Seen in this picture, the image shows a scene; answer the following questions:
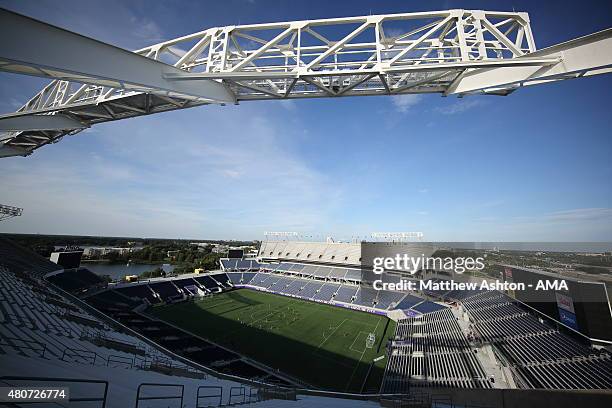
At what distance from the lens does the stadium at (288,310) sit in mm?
5945

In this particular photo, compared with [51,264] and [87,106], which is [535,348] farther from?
[51,264]

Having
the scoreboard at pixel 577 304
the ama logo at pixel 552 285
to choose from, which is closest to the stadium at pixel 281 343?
the scoreboard at pixel 577 304

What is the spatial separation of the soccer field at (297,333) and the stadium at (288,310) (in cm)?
21

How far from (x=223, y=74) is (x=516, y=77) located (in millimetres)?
7623

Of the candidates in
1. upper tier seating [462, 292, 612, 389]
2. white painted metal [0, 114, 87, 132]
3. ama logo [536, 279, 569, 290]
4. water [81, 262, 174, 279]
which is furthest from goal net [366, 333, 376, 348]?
water [81, 262, 174, 279]

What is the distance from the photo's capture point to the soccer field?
19.4 m

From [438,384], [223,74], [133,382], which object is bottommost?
A: [438,384]

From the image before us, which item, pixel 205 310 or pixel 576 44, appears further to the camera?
pixel 205 310

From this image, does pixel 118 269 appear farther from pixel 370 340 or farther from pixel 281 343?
pixel 370 340

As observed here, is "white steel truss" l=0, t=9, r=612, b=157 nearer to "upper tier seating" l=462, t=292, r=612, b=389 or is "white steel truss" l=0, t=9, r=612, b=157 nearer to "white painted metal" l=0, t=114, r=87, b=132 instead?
"white painted metal" l=0, t=114, r=87, b=132

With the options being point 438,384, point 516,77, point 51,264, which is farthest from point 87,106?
point 51,264

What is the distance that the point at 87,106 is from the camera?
8.26m

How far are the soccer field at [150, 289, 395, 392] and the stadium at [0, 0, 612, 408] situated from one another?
0.21 m

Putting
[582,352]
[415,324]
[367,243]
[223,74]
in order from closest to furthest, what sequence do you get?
[223,74], [582,352], [415,324], [367,243]
